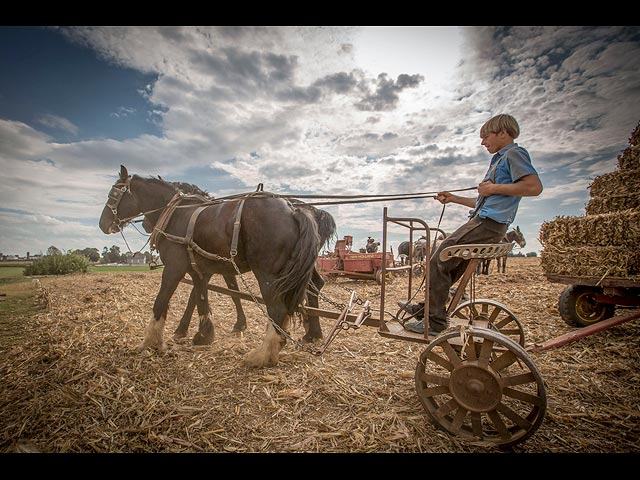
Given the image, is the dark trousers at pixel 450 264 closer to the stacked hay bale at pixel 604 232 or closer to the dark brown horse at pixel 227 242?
the dark brown horse at pixel 227 242

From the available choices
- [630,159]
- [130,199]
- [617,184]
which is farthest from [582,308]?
[130,199]

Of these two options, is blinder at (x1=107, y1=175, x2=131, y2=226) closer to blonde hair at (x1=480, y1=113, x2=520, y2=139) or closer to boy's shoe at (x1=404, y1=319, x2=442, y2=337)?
boy's shoe at (x1=404, y1=319, x2=442, y2=337)

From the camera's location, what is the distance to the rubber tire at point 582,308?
4801 mm

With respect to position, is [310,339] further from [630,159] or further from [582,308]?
[630,159]

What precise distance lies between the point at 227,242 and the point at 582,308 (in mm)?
6310

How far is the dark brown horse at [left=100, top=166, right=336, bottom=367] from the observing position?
343 cm

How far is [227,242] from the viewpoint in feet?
12.0

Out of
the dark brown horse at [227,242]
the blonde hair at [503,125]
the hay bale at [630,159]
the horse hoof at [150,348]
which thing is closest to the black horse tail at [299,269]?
the dark brown horse at [227,242]

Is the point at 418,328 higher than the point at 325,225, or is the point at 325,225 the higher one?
the point at 325,225

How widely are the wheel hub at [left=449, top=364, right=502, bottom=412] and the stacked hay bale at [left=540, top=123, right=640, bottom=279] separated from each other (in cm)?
382

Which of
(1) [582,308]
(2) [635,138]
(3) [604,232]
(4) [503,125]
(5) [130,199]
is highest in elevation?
(2) [635,138]

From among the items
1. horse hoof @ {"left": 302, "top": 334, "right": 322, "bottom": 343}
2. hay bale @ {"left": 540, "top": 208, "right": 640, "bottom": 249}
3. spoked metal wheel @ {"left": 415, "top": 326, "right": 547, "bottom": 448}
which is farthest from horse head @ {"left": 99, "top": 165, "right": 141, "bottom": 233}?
hay bale @ {"left": 540, "top": 208, "right": 640, "bottom": 249}

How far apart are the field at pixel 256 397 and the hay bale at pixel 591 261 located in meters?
1.05
